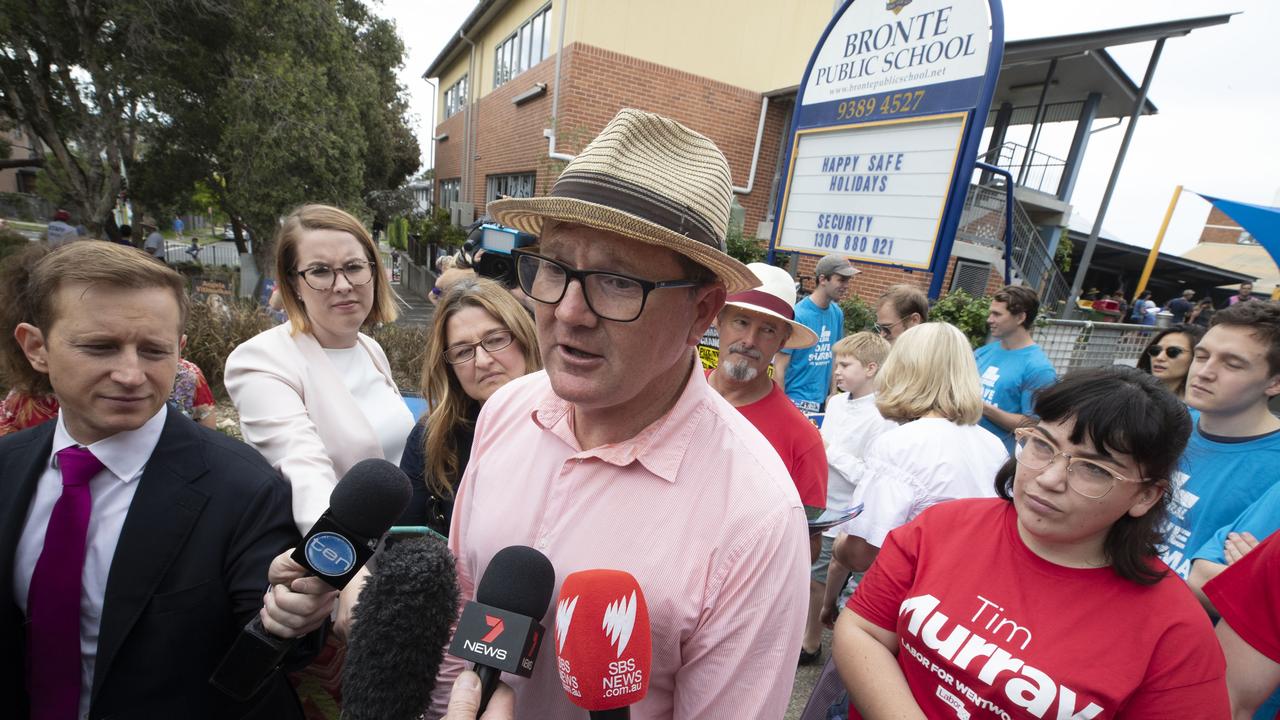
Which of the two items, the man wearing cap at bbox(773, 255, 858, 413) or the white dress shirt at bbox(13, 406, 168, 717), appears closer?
the white dress shirt at bbox(13, 406, 168, 717)

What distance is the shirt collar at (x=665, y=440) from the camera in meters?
1.28

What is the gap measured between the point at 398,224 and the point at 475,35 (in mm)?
10628

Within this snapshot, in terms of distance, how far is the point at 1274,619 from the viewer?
66.2 inches

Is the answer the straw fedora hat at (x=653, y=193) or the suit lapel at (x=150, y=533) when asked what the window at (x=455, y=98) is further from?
the straw fedora hat at (x=653, y=193)

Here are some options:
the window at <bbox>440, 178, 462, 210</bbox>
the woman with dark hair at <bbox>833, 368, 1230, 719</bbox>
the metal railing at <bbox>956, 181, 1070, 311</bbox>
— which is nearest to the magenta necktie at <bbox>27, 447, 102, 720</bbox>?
the woman with dark hair at <bbox>833, 368, 1230, 719</bbox>

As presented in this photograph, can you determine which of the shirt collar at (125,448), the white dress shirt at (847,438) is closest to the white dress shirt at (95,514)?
the shirt collar at (125,448)

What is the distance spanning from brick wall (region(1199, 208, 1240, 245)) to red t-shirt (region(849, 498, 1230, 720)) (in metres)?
60.9

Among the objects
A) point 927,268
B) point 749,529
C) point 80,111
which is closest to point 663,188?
point 749,529

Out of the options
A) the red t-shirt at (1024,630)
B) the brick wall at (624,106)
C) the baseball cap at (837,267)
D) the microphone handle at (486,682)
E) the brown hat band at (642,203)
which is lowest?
the red t-shirt at (1024,630)

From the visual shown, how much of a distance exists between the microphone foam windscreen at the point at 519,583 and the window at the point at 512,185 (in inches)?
461

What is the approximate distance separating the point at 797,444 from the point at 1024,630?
4.24ft

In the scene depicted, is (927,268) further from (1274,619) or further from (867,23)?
(1274,619)

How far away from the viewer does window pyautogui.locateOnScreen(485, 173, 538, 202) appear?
43.2ft

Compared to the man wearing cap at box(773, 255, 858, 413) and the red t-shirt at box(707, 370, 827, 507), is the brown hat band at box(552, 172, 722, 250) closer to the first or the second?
the red t-shirt at box(707, 370, 827, 507)
